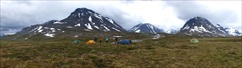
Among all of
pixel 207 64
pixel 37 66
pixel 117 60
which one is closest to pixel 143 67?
pixel 117 60

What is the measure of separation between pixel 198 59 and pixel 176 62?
4.90 metres

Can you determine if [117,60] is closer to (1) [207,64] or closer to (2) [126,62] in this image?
(2) [126,62]

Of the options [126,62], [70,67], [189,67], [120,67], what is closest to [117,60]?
[126,62]

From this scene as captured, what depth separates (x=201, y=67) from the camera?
3353cm

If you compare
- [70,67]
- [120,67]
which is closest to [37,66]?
[70,67]

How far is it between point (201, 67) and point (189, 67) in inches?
69.9

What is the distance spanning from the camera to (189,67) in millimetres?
33531

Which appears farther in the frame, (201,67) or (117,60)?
(117,60)

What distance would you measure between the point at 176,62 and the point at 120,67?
32.6ft

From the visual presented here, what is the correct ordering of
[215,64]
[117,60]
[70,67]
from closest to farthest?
[70,67]
[215,64]
[117,60]

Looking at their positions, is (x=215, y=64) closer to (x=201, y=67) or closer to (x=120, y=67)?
(x=201, y=67)

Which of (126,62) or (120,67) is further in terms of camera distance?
(126,62)

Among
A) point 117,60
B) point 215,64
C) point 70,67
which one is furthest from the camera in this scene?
point 117,60

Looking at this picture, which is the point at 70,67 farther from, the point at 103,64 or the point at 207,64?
the point at 207,64
